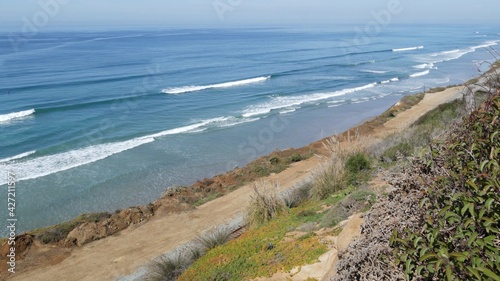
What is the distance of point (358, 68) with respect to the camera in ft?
176

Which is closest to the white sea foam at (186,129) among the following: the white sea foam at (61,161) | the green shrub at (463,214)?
the white sea foam at (61,161)

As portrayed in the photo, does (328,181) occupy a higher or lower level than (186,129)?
higher

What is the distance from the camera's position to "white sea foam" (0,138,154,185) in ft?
64.7

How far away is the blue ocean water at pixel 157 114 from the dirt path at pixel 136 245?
3908 mm

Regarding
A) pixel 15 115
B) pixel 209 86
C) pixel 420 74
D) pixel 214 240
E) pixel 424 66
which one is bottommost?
pixel 420 74

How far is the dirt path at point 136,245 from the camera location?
1071 cm

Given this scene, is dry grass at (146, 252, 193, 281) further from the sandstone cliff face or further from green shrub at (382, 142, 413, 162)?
green shrub at (382, 142, 413, 162)

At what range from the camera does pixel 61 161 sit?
21.2m

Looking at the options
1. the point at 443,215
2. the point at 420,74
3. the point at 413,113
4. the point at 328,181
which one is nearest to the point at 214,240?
the point at 328,181

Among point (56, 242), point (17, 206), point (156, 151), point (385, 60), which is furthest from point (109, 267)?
point (385, 60)

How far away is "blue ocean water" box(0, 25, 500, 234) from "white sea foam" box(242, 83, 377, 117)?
0.31 ft

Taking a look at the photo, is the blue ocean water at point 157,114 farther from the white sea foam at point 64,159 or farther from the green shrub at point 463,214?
the green shrub at point 463,214

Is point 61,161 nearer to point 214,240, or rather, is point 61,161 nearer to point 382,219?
point 214,240

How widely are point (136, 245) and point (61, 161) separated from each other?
1146 cm
